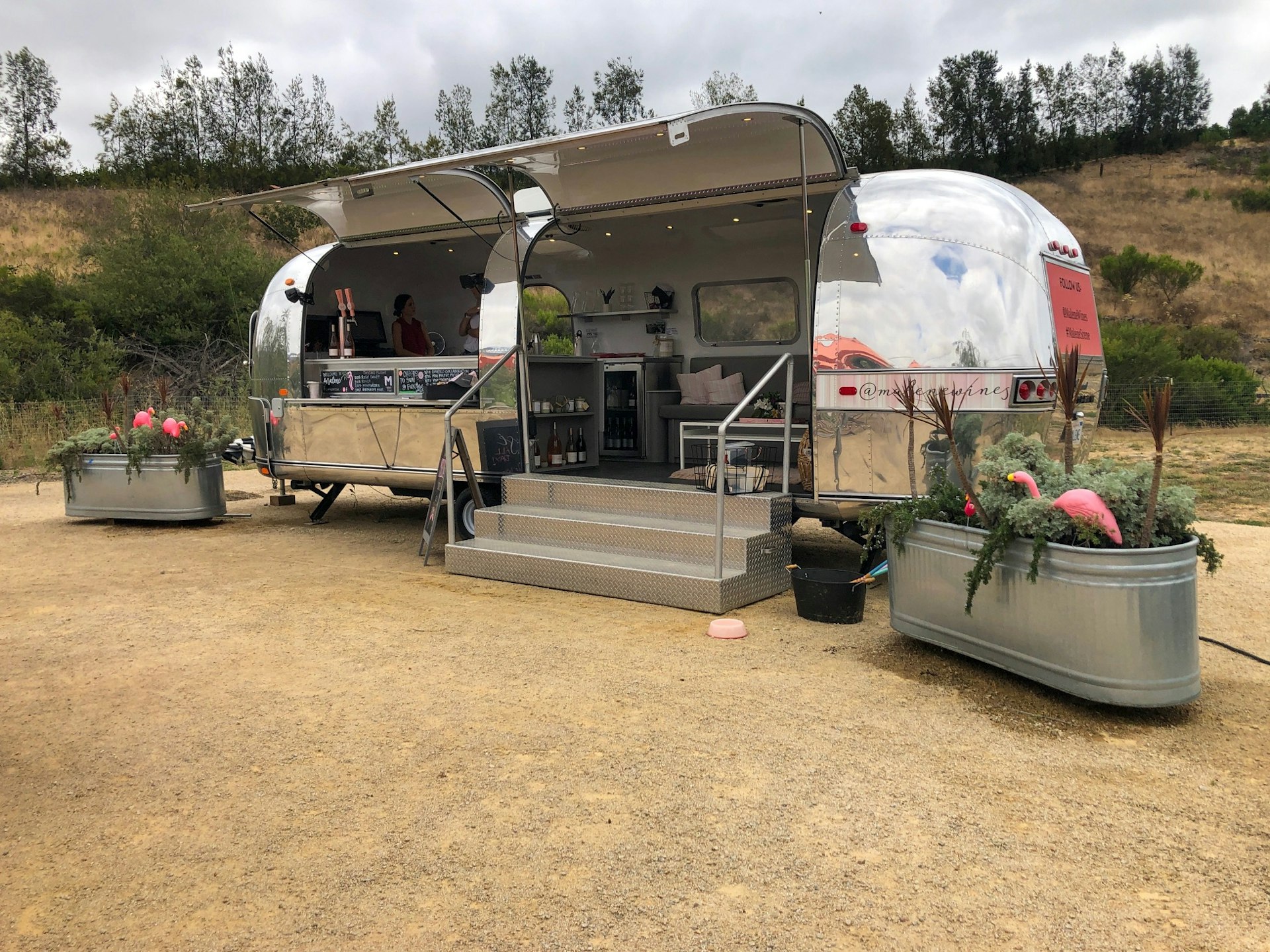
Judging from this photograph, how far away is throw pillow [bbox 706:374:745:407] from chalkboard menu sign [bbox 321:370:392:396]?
3.13 m

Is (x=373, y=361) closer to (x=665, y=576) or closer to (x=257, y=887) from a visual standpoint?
(x=665, y=576)

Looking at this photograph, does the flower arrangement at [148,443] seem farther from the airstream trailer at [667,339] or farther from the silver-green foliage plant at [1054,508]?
the silver-green foliage plant at [1054,508]

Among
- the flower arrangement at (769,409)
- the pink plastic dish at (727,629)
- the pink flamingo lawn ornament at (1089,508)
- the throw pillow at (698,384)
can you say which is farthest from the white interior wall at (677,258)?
the pink flamingo lawn ornament at (1089,508)

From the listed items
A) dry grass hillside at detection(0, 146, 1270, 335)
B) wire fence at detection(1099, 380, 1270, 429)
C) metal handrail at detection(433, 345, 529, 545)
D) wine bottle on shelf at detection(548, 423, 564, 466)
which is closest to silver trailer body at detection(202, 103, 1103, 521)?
metal handrail at detection(433, 345, 529, 545)

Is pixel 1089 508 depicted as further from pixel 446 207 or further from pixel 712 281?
pixel 446 207

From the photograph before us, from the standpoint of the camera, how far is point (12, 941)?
2705mm

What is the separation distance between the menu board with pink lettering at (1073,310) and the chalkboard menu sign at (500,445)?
14.2 feet

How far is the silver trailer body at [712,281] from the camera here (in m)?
6.07

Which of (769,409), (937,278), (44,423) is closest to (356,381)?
(769,409)

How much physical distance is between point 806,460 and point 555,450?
298 centimetres

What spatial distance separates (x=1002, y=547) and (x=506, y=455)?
15.8 feet

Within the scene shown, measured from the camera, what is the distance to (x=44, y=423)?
54.2 feet

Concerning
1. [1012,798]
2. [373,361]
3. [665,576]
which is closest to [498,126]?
[373,361]

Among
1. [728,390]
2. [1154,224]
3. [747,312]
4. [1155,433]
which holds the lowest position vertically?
[1155,433]
